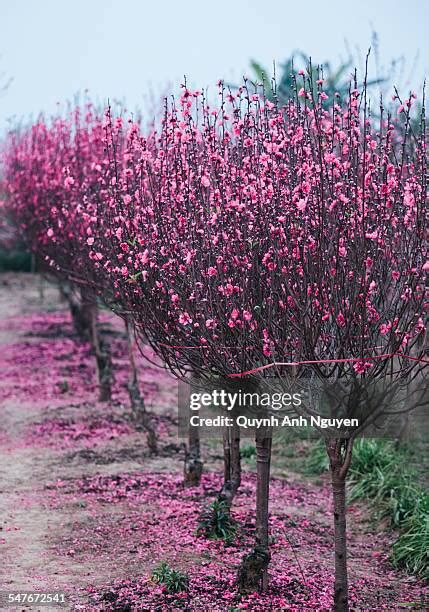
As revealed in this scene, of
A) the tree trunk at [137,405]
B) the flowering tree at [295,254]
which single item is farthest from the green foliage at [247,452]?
the flowering tree at [295,254]

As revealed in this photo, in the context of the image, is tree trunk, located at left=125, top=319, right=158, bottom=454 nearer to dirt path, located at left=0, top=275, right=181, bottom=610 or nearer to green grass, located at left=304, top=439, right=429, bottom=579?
dirt path, located at left=0, top=275, right=181, bottom=610

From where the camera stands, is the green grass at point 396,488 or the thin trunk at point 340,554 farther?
the green grass at point 396,488

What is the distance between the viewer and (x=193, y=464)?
33.0ft

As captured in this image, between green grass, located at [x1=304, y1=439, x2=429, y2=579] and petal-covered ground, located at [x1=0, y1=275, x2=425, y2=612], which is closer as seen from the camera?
petal-covered ground, located at [x1=0, y1=275, x2=425, y2=612]

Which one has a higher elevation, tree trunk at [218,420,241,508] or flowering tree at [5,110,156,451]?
flowering tree at [5,110,156,451]

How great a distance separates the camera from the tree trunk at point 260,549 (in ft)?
21.6

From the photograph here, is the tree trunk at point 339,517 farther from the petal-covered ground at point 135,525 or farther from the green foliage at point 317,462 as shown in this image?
the green foliage at point 317,462

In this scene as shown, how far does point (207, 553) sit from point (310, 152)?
13.8ft

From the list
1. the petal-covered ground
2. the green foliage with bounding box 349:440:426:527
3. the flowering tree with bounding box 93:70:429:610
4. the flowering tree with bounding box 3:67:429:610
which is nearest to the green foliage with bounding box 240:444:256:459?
the petal-covered ground

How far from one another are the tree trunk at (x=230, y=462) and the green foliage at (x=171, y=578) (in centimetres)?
163

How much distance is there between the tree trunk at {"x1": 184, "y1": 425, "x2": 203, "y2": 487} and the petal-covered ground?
131mm

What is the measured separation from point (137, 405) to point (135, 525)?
4.73 meters

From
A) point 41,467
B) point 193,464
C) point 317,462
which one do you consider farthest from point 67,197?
point 317,462

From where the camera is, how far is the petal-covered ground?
676cm
